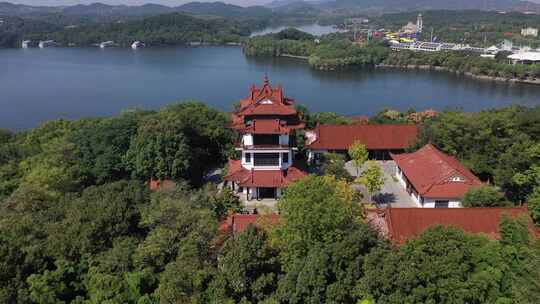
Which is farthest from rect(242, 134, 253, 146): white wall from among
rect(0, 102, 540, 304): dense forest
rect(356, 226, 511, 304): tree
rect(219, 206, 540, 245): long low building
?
rect(356, 226, 511, 304): tree

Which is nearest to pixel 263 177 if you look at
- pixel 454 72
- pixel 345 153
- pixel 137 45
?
pixel 345 153

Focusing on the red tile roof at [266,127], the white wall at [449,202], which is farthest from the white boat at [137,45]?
the white wall at [449,202]

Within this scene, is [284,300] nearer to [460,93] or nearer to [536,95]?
[460,93]

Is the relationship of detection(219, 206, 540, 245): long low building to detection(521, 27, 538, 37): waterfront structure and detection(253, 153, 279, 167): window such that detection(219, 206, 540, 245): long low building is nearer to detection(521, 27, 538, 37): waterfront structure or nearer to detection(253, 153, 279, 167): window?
detection(253, 153, 279, 167): window

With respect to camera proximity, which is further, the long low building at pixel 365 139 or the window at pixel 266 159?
the long low building at pixel 365 139

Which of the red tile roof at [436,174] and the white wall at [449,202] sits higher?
the red tile roof at [436,174]

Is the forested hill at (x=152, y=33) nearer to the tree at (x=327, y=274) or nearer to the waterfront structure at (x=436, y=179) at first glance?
the waterfront structure at (x=436, y=179)

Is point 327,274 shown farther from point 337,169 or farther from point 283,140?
point 283,140
